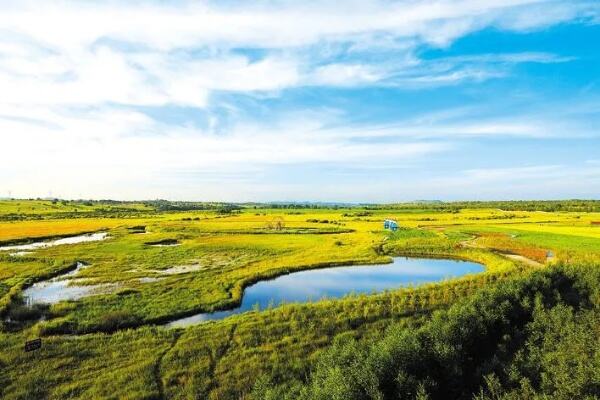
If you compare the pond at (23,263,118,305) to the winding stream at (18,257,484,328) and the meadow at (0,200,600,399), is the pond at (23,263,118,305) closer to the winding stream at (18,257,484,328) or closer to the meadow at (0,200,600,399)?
the winding stream at (18,257,484,328)

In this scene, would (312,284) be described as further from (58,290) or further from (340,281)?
(58,290)

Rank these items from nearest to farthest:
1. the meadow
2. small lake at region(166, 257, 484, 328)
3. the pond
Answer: the meadow → small lake at region(166, 257, 484, 328) → the pond

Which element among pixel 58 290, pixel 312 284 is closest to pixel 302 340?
pixel 312 284

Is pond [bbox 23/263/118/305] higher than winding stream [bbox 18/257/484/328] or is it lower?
higher

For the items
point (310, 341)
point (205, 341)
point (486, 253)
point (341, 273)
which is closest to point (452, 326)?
point (310, 341)

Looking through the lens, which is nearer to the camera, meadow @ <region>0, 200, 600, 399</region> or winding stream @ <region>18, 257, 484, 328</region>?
meadow @ <region>0, 200, 600, 399</region>

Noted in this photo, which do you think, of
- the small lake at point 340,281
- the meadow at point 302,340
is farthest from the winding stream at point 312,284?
the meadow at point 302,340

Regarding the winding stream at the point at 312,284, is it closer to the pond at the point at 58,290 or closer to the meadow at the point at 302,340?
the pond at the point at 58,290

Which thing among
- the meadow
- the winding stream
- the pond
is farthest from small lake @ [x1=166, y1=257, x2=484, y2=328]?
the pond

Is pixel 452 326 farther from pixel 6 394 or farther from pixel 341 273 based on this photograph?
pixel 341 273
